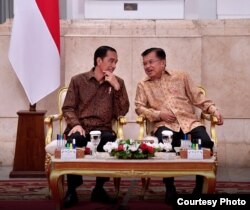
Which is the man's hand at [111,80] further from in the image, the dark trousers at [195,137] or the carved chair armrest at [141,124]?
the dark trousers at [195,137]

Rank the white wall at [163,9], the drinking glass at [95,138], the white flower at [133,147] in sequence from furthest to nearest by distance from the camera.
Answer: the white wall at [163,9] → the drinking glass at [95,138] → the white flower at [133,147]

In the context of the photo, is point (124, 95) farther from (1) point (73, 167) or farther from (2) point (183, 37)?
(2) point (183, 37)

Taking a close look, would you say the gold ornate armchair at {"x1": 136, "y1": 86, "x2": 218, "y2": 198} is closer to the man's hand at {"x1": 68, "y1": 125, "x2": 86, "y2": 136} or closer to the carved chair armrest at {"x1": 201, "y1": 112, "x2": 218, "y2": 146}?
the carved chair armrest at {"x1": 201, "y1": 112, "x2": 218, "y2": 146}

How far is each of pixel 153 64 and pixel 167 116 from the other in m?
0.47

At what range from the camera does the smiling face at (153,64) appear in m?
6.22

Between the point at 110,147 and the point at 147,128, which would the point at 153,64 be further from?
the point at 110,147

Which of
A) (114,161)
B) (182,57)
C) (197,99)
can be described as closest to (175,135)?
(197,99)

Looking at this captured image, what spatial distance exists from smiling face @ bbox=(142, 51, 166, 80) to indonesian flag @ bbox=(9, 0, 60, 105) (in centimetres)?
151

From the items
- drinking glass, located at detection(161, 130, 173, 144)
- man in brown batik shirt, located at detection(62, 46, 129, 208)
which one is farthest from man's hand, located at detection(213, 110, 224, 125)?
man in brown batik shirt, located at detection(62, 46, 129, 208)

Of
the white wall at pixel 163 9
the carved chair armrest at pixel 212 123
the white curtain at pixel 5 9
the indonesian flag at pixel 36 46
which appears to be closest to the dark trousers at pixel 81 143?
the carved chair armrest at pixel 212 123

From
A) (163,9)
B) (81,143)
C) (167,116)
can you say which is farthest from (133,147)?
(163,9)

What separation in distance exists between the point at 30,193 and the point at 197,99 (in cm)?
170

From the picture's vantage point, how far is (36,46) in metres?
7.36

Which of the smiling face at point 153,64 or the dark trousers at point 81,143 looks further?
the smiling face at point 153,64
